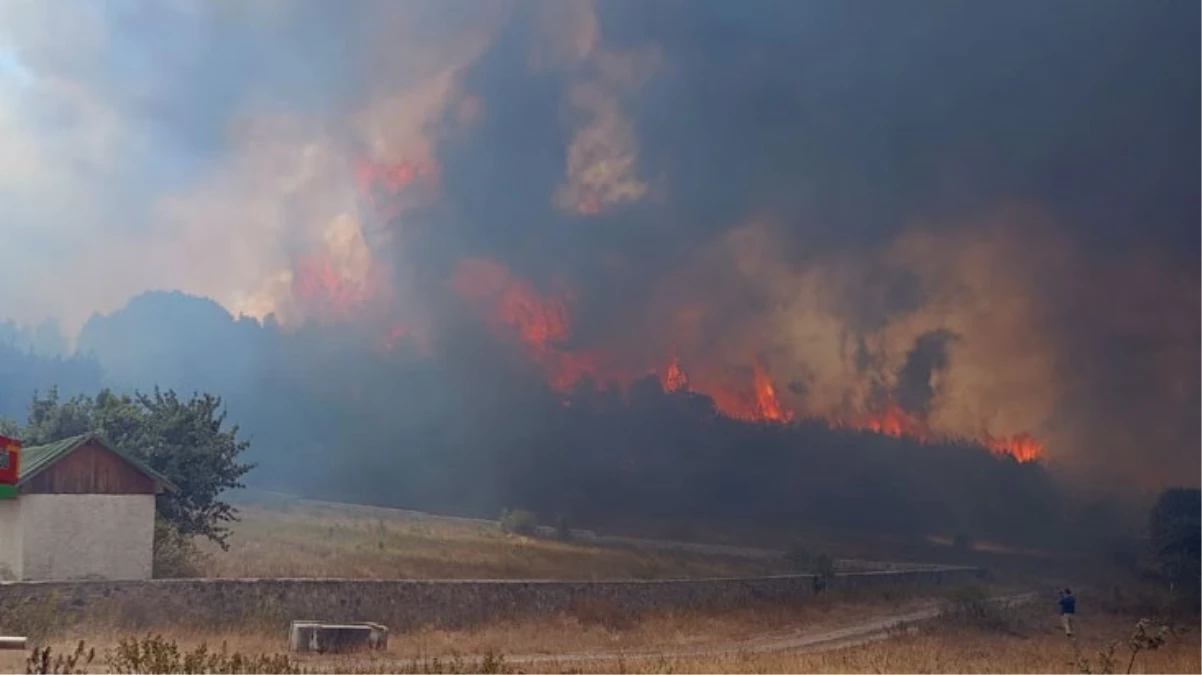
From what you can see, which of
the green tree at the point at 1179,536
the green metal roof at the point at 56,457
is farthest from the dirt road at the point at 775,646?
the green tree at the point at 1179,536

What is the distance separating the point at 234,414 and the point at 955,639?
289 ft

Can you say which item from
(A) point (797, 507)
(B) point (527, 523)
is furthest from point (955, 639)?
(A) point (797, 507)

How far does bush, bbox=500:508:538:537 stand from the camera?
71.1m

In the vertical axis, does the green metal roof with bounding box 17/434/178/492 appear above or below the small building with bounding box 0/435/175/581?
above

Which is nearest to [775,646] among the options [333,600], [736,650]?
[736,650]

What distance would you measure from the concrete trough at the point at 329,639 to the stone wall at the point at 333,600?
2603mm

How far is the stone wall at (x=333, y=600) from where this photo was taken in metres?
23.2

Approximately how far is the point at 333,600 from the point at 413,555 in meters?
17.9

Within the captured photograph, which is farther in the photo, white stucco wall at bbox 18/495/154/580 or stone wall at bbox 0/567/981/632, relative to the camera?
white stucco wall at bbox 18/495/154/580

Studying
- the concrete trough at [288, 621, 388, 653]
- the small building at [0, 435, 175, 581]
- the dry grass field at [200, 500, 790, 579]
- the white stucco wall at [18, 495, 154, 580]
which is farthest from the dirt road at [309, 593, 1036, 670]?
the dry grass field at [200, 500, 790, 579]

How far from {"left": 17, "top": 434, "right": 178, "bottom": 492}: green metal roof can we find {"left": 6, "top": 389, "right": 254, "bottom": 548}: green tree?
6.23 metres

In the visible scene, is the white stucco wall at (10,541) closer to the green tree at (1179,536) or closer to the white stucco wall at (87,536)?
the white stucco wall at (87,536)

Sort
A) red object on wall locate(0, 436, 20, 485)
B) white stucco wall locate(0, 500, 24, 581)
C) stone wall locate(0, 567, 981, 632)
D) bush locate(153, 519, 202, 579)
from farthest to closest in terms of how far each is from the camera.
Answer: bush locate(153, 519, 202, 579) < white stucco wall locate(0, 500, 24, 581) < red object on wall locate(0, 436, 20, 485) < stone wall locate(0, 567, 981, 632)

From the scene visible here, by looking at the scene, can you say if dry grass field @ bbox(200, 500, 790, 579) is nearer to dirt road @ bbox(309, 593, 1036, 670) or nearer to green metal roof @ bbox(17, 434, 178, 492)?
green metal roof @ bbox(17, 434, 178, 492)
